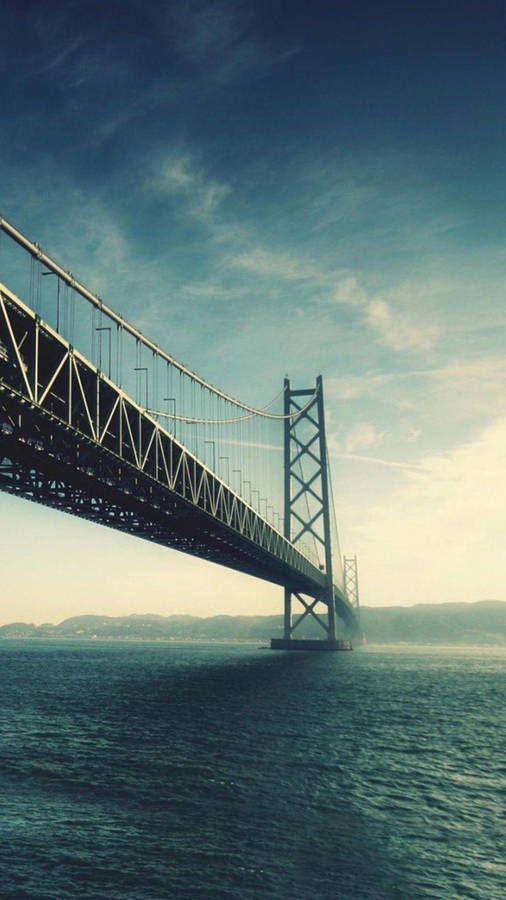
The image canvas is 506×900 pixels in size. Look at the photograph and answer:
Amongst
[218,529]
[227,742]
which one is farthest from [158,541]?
[227,742]

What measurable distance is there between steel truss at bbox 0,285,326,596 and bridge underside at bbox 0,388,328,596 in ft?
0.18

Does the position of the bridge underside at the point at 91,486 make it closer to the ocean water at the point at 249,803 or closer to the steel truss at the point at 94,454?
the steel truss at the point at 94,454

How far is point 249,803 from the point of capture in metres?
17.5

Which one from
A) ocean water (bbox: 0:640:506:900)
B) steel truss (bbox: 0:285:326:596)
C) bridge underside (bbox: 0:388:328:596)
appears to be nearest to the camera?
ocean water (bbox: 0:640:506:900)

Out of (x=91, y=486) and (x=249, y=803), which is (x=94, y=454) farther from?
(x=249, y=803)

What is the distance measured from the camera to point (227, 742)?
83.4ft

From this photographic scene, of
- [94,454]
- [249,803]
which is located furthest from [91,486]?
[249,803]

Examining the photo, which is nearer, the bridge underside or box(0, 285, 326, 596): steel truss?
box(0, 285, 326, 596): steel truss

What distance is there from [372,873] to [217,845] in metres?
3.33

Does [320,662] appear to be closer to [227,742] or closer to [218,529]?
[218,529]

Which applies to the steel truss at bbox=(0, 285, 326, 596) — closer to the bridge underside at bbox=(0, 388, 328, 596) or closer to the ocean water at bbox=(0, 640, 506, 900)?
the bridge underside at bbox=(0, 388, 328, 596)

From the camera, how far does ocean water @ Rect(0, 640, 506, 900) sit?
12797mm

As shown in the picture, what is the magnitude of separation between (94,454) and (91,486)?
590 cm

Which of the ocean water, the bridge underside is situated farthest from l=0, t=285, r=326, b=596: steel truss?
the ocean water
